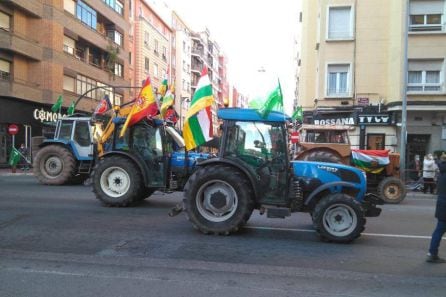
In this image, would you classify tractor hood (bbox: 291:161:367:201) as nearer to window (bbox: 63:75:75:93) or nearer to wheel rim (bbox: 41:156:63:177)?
wheel rim (bbox: 41:156:63:177)

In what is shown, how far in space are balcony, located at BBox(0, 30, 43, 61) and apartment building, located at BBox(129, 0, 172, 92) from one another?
2219 centimetres

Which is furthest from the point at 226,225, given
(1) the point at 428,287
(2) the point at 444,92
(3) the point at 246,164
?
(2) the point at 444,92

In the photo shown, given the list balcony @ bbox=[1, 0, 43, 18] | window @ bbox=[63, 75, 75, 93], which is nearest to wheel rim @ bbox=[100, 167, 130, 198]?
balcony @ bbox=[1, 0, 43, 18]

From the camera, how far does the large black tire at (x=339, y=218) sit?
7.89 m

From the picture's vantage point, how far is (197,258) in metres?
6.90

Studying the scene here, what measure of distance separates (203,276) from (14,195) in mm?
9347

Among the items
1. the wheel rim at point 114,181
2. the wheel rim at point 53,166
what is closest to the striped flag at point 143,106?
the wheel rim at point 114,181

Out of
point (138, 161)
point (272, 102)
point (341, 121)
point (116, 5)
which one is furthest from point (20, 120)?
point (272, 102)

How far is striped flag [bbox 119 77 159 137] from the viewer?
11.5 metres

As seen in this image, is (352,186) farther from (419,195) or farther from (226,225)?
(419,195)

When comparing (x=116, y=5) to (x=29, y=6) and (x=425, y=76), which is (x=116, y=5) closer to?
(x=29, y=6)

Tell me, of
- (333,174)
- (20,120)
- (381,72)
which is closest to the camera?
(333,174)

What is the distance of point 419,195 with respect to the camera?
60.1ft

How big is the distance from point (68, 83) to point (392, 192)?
30.0 m
